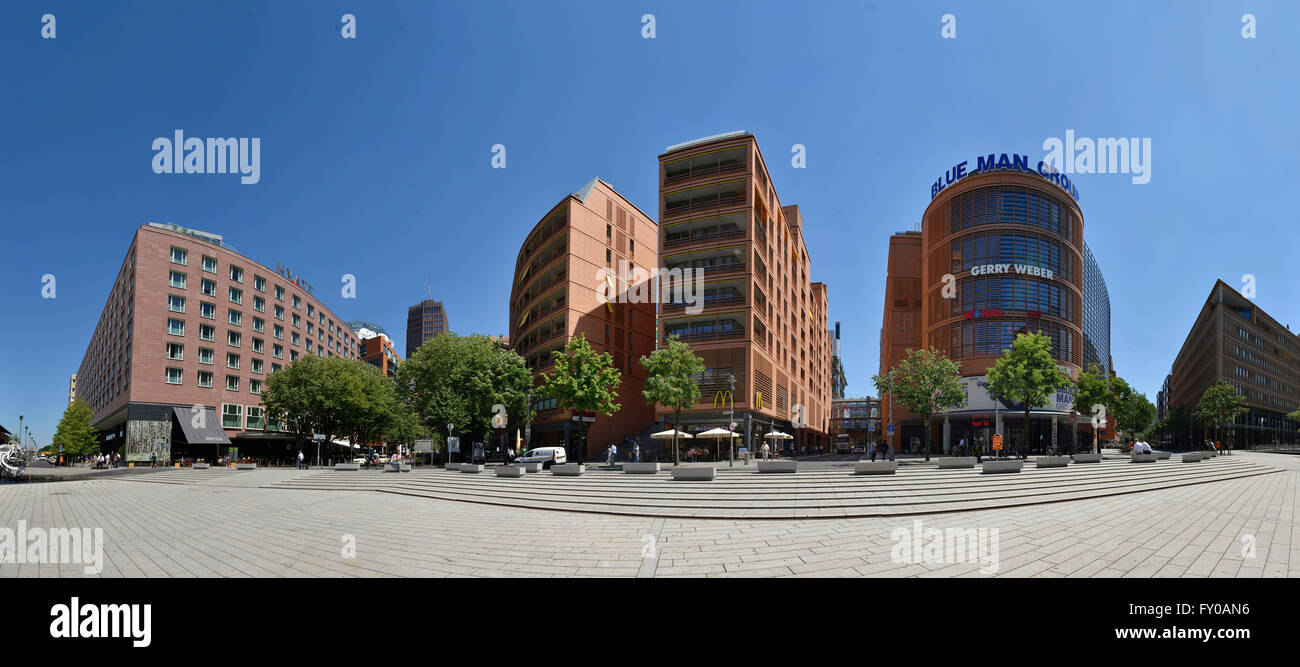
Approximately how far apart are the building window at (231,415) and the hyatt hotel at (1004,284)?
249 feet

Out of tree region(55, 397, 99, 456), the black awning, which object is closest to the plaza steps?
the black awning

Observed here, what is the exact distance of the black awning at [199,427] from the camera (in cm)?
5684

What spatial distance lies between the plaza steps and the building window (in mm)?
48530

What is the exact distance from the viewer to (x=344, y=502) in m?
19.7

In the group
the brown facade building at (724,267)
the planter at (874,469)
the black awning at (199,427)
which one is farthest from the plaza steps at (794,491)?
the black awning at (199,427)

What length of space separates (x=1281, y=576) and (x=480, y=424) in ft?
148

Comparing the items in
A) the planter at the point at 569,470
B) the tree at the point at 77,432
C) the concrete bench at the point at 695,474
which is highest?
the concrete bench at the point at 695,474

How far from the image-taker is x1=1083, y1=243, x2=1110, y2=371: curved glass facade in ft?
443

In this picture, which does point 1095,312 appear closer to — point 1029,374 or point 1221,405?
point 1221,405

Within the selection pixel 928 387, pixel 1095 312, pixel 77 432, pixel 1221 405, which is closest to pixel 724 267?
pixel 928 387

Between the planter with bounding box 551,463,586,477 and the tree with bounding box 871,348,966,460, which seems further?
the tree with bounding box 871,348,966,460

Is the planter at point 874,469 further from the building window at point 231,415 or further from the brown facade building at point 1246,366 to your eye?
the brown facade building at point 1246,366

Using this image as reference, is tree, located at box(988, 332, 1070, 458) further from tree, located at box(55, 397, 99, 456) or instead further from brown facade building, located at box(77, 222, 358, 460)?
tree, located at box(55, 397, 99, 456)

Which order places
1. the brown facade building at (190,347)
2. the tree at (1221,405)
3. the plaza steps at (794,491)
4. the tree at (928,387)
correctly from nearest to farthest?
the plaza steps at (794,491)
the tree at (928,387)
the brown facade building at (190,347)
the tree at (1221,405)
